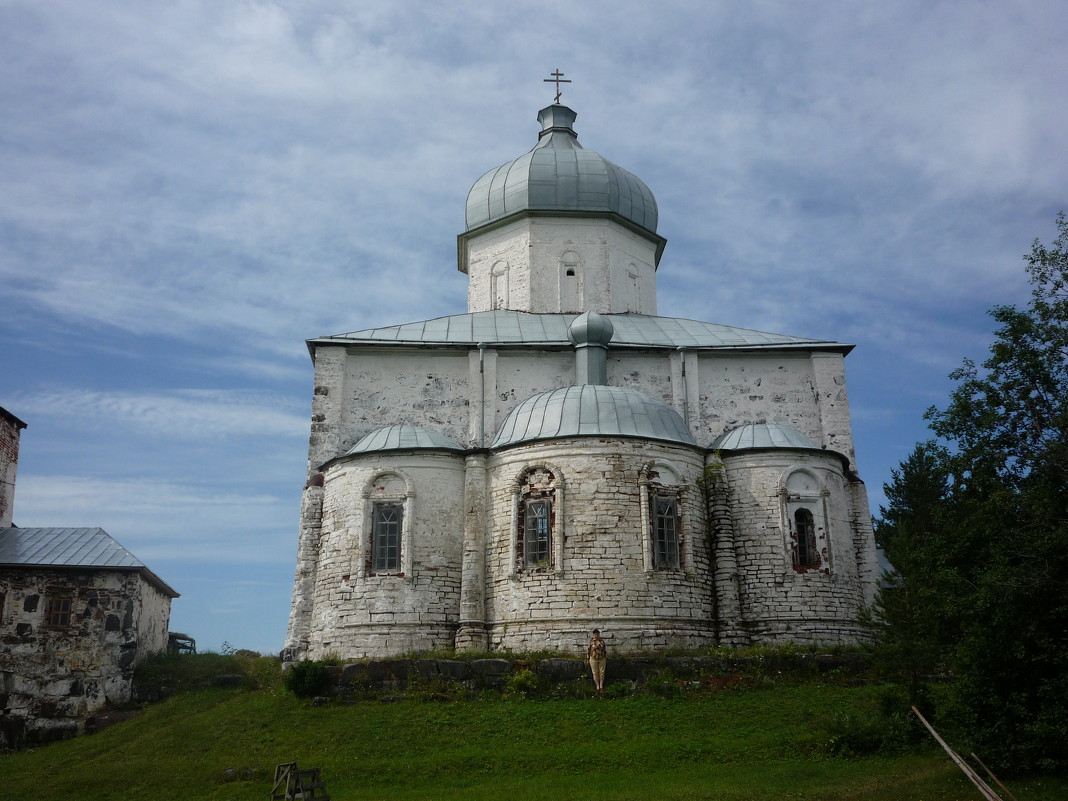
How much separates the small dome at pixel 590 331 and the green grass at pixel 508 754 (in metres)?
9.61

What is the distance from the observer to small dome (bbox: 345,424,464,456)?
2323 centimetres

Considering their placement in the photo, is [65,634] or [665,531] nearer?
[65,634]

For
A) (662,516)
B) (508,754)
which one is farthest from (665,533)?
(508,754)

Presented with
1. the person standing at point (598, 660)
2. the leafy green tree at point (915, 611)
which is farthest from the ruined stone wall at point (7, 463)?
the leafy green tree at point (915, 611)

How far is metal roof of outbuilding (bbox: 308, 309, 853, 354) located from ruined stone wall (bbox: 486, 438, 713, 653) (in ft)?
15.3

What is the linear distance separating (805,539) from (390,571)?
356 inches

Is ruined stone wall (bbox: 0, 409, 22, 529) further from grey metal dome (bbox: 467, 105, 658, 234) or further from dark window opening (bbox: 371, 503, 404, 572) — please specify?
grey metal dome (bbox: 467, 105, 658, 234)

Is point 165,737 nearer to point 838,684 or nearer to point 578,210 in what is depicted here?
point 838,684

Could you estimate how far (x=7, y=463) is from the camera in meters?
26.0

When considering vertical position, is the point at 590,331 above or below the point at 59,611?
above

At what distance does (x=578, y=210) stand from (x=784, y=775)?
18.8 meters

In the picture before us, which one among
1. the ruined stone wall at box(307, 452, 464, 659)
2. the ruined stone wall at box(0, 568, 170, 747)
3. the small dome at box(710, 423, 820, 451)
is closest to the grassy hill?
the ruined stone wall at box(0, 568, 170, 747)

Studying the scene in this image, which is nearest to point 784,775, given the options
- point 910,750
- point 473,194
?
point 910,750

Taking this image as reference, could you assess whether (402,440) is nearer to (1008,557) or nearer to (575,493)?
(575,493)
